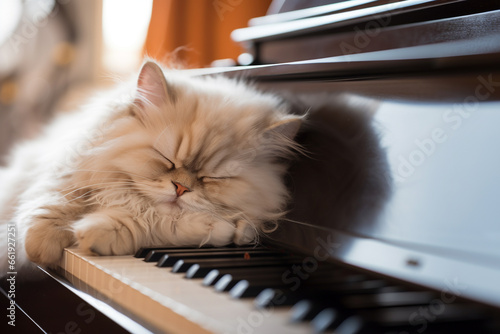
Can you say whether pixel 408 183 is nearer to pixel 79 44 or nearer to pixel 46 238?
pixel 46 238

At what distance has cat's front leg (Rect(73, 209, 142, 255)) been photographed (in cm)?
124

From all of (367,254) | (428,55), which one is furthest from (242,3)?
(367,254)

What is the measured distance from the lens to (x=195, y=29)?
12.1 feet

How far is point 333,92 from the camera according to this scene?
54.3 inches

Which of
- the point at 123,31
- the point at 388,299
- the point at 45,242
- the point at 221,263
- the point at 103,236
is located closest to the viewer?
the point at 388,299

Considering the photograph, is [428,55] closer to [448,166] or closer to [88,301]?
[448,166]

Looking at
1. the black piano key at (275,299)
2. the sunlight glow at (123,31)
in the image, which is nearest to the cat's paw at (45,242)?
the black piano key at (275,299)

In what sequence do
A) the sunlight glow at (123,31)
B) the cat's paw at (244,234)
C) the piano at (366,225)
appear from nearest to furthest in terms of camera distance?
the piano at (366,225) < the cat's paw at (244,234) < the sunlight glow at (123,31)

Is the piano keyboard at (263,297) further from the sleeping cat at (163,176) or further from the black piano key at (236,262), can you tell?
the sleeping cat at (163,176)

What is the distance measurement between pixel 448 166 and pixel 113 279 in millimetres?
714

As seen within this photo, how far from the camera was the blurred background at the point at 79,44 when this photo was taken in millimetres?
3660

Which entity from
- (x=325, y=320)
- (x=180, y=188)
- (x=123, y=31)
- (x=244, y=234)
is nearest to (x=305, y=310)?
(x=325, y=320)

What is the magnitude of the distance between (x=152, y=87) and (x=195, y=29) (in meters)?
2.29

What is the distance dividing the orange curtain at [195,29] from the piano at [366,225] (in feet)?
7.18
